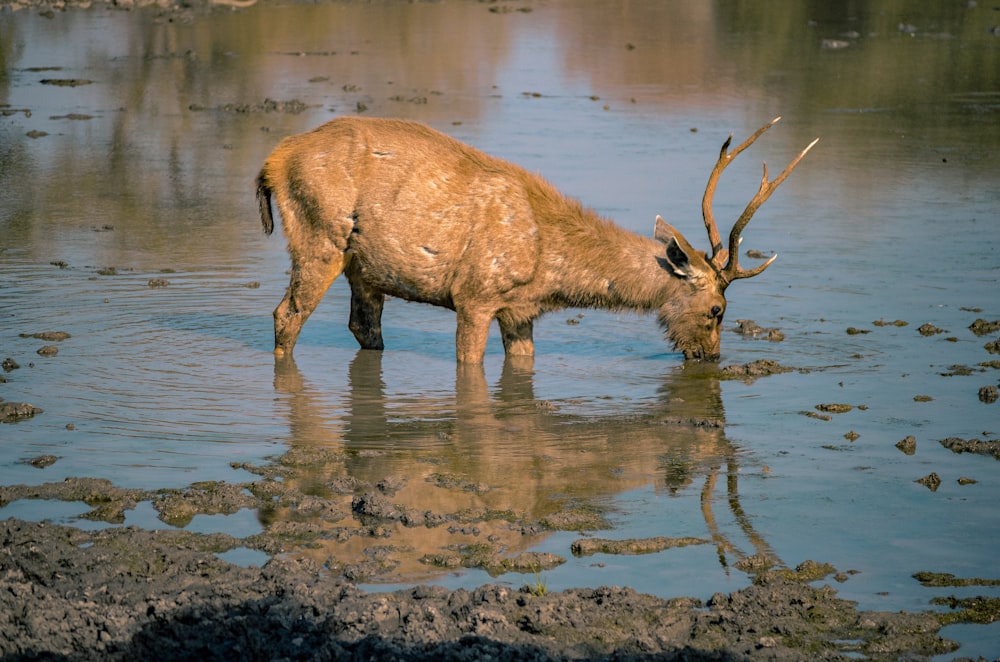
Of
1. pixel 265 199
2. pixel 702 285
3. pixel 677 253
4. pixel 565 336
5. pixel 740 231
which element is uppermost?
pixel 265 199

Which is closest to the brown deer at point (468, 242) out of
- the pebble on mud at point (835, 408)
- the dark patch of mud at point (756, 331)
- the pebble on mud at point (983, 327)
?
the dark patch of mud at point (756, 331)

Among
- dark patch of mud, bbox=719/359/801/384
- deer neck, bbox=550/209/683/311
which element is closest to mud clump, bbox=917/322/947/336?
dark patch of mud, bbox=719/359/801/384

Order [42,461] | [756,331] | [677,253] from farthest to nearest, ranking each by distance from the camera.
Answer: [756,331] < [677,253] < [42,461]

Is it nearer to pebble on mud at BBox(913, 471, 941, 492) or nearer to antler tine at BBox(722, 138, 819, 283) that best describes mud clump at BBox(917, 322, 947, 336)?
antler tine at BBox(722, 138, 819, 283)

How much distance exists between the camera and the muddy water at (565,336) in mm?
7910

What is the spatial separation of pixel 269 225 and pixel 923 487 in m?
5.89

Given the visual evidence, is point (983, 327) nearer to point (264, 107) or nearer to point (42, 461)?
point (42, 461)

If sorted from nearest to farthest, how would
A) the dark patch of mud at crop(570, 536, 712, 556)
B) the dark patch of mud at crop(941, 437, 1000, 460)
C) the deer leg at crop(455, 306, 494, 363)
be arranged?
the dark patch of mud at crop(570, 536, 712, 556), the dark patch of mud at crop(941, 437, 1000, 460), the deer leg at crop(455, 306, 494, 363)

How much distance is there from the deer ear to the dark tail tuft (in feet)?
10.3

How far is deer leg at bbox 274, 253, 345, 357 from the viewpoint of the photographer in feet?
37.7

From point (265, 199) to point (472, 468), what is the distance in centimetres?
406

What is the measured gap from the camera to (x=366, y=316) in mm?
11898

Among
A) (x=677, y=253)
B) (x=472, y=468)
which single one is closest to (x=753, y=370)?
(x=677, y=253)

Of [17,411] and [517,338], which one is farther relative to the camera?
[517,338]
